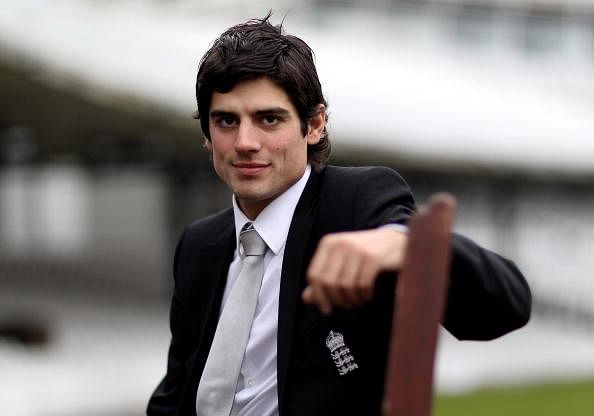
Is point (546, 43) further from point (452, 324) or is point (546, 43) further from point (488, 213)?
point (452, 324)

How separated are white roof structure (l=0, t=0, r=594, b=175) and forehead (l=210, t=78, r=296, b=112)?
393 inches

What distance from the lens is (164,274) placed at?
24.4 meters

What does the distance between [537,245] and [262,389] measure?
2468cm

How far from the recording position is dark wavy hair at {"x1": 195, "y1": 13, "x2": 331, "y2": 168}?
265 cm

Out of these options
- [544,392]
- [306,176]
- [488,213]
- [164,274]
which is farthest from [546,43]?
[306,176]

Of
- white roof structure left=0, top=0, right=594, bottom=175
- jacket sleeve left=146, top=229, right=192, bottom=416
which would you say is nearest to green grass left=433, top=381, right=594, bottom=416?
white roof structure left=0, top=0, right=594, bottom=175

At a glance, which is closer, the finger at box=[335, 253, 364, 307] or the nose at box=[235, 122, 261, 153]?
the finger at box=[335, 253, 364, 307]

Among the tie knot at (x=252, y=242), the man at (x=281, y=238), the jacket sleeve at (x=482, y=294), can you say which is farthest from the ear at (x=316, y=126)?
the jacket sleeve at (x=482, y=294)

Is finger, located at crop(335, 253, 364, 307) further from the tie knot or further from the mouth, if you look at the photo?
the tie knot

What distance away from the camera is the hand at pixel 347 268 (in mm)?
1801

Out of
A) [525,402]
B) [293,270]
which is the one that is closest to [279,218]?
[293,270]

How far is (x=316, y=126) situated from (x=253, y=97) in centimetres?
24

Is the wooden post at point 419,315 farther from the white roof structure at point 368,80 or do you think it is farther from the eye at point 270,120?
the white roof structure at point 368,80

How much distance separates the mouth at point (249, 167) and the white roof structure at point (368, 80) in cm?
1000
